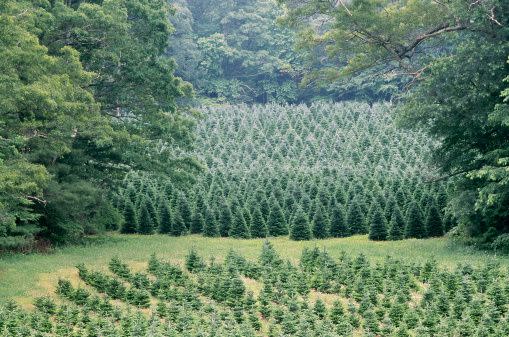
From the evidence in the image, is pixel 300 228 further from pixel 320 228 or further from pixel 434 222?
pixel 434 222

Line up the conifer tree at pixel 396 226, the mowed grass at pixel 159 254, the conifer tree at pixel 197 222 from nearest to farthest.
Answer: the mowed grass at pixel 159 254, the conifer tree at pixel 396 226, the conifer tree at pixel 197 222

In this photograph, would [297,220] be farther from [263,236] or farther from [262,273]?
[262,273]

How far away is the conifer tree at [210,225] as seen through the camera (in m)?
33.4

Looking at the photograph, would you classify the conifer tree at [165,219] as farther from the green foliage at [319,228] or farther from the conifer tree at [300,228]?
the green foliage at [319,228]

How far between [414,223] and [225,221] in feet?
25.2

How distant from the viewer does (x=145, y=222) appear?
34.2 m

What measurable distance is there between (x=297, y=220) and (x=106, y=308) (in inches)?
578

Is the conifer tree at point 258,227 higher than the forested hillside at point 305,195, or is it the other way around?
the forested hillside at point 305,195

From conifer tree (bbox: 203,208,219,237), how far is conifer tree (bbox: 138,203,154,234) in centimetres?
238

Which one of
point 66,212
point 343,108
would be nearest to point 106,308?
point 66,212

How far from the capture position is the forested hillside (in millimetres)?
31797

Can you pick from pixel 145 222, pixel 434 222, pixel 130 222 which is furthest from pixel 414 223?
pixel 130 222

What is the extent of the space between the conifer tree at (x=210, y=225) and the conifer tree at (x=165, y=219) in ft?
5.35

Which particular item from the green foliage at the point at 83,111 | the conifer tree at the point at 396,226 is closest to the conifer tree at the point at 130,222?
the green foliage at the point at 83,111
